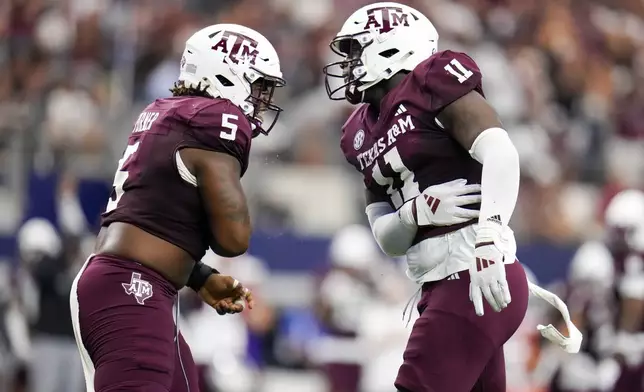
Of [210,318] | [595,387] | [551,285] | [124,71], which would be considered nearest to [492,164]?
[595,387]

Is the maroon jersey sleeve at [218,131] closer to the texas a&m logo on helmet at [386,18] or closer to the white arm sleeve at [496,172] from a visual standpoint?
the texas a&m logo on helmet at [386,18]

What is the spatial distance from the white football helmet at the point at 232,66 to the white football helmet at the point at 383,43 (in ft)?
1.11

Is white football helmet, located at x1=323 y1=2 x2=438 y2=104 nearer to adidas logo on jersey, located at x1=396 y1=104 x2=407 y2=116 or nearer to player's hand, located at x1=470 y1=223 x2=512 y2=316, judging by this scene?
adidas logo on jersey, located at x1=396 y1=104 x2=407 y2=116

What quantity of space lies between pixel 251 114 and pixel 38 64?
7.16m

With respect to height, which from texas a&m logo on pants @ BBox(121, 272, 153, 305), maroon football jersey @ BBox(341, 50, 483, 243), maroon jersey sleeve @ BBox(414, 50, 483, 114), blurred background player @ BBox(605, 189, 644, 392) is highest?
maroon jersey sleeve @ BBox(414, 50, 483, 114)

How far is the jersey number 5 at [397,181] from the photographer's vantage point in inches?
207

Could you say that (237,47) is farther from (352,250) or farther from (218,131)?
(352,250)

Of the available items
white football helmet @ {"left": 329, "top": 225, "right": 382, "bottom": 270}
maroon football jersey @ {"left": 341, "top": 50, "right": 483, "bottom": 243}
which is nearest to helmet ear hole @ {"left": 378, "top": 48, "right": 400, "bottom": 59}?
maroon football jersey @ {"left": 341, "top": 50, "right": 483, "bottom": 243}

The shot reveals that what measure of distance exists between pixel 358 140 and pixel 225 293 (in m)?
0.85

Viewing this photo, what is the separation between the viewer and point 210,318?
10172 millimetres

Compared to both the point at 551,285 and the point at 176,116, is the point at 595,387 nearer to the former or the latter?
the point at 551,285

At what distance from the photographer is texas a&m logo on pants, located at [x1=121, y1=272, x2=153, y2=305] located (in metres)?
4.94

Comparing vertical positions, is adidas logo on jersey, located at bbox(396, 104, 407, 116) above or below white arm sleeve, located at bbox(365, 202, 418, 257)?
above

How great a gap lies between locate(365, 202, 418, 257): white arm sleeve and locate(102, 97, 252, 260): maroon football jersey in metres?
0.67
